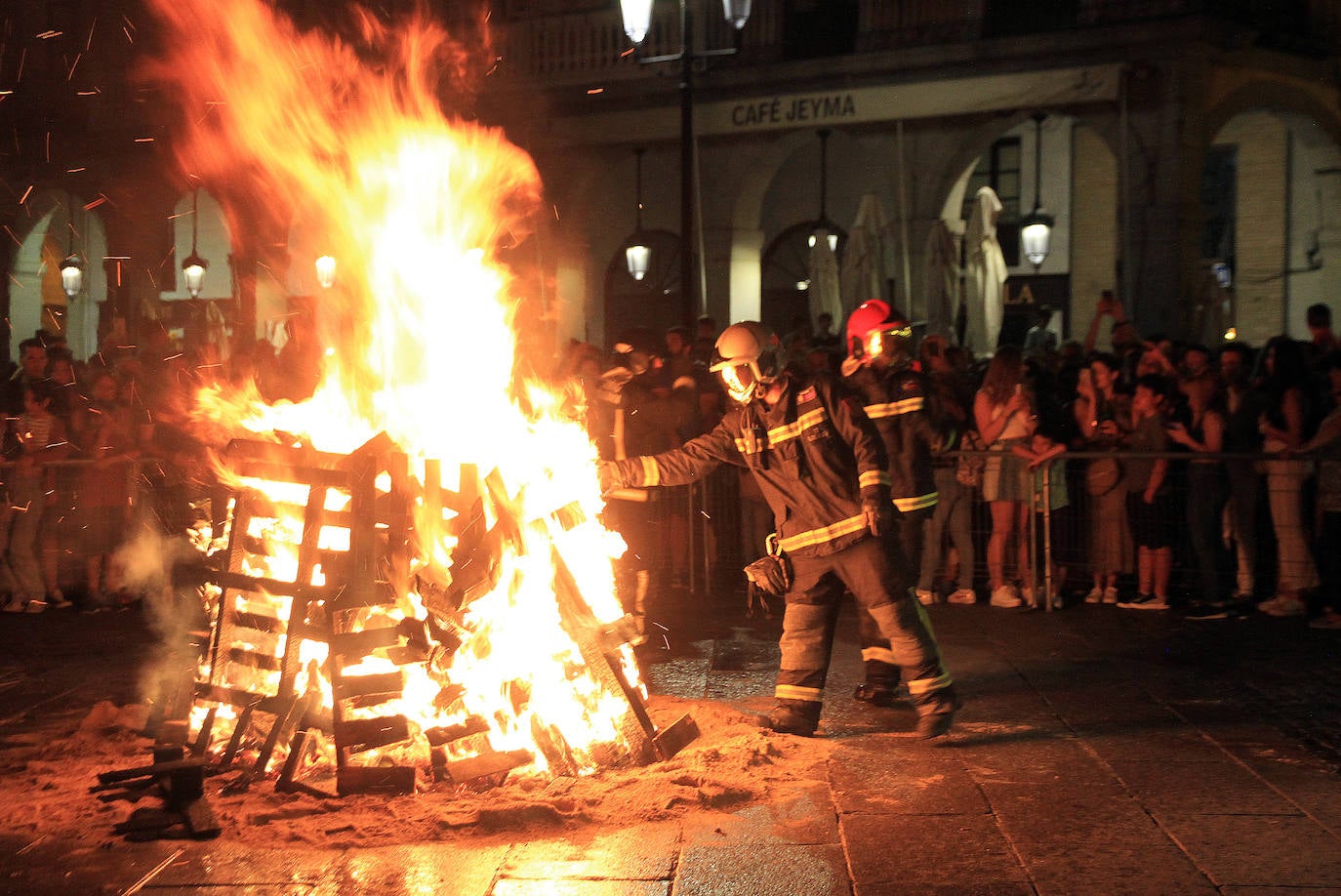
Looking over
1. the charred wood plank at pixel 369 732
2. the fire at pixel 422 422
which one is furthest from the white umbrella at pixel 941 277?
the charred wood plank at pixel 369 732

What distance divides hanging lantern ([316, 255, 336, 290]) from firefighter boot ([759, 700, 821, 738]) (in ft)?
47.5

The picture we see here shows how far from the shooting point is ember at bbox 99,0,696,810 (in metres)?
5.91

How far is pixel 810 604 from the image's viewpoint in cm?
671

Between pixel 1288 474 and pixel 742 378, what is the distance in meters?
5.07

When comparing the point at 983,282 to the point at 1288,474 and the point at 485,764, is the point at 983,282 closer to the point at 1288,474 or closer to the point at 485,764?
the point at 1288,474

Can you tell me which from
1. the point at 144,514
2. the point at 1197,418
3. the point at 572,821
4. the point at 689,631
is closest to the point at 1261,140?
the point at 1197,418

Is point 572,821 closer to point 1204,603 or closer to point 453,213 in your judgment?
point 453,213

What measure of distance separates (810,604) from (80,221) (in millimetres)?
25209

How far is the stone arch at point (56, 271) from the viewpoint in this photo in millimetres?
26953

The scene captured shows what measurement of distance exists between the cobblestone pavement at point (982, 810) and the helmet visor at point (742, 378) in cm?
175

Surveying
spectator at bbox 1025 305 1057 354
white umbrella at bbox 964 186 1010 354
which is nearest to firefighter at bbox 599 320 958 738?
spectator at bbox 1025 305 1057 354

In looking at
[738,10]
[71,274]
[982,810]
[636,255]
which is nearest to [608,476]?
[982,810]

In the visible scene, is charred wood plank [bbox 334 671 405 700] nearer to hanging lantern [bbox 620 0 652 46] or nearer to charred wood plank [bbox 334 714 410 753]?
charred wood plank [bbox 334 714 410 753]

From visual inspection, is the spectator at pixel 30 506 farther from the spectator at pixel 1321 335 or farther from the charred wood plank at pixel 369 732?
the spectator at pixel 1321 335
